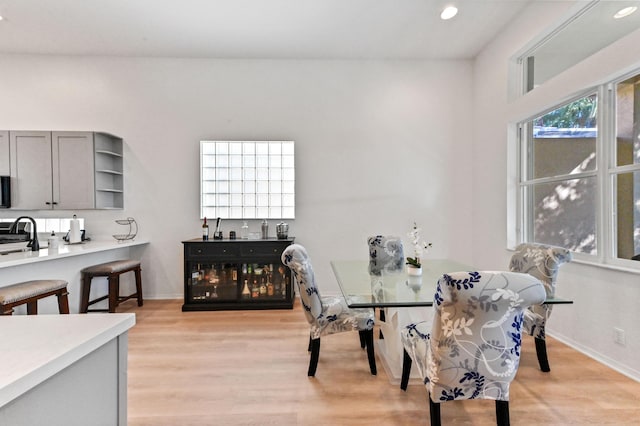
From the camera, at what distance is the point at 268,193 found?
4.41 metres

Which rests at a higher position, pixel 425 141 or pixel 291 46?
pixel 291 46

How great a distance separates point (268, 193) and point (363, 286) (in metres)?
2.60

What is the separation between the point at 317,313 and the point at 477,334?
1.13 meters

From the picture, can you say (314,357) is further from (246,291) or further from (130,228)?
(130,228)

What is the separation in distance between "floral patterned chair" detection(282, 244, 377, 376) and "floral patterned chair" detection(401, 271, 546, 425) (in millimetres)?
770

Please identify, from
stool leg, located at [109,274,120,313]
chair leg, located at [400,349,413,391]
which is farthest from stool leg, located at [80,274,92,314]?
chair leg, located at [400,349,413,391]

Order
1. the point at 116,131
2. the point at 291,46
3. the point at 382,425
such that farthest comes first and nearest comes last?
the point at 116,131
the point at 291,46
the point at 382,425

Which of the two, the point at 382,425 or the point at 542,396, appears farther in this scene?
the point at 542,396

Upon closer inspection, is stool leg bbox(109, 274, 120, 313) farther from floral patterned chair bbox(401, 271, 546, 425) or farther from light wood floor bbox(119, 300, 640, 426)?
floral patterned chair bbox(401, 271, 546, 425)

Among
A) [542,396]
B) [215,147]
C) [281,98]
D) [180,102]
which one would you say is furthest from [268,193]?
[542,396]

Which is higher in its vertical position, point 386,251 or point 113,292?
point 386,251

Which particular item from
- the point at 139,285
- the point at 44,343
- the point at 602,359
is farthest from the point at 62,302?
the point at 602,359

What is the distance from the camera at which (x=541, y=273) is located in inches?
89.6

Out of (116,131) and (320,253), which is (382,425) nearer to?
(320,253)
